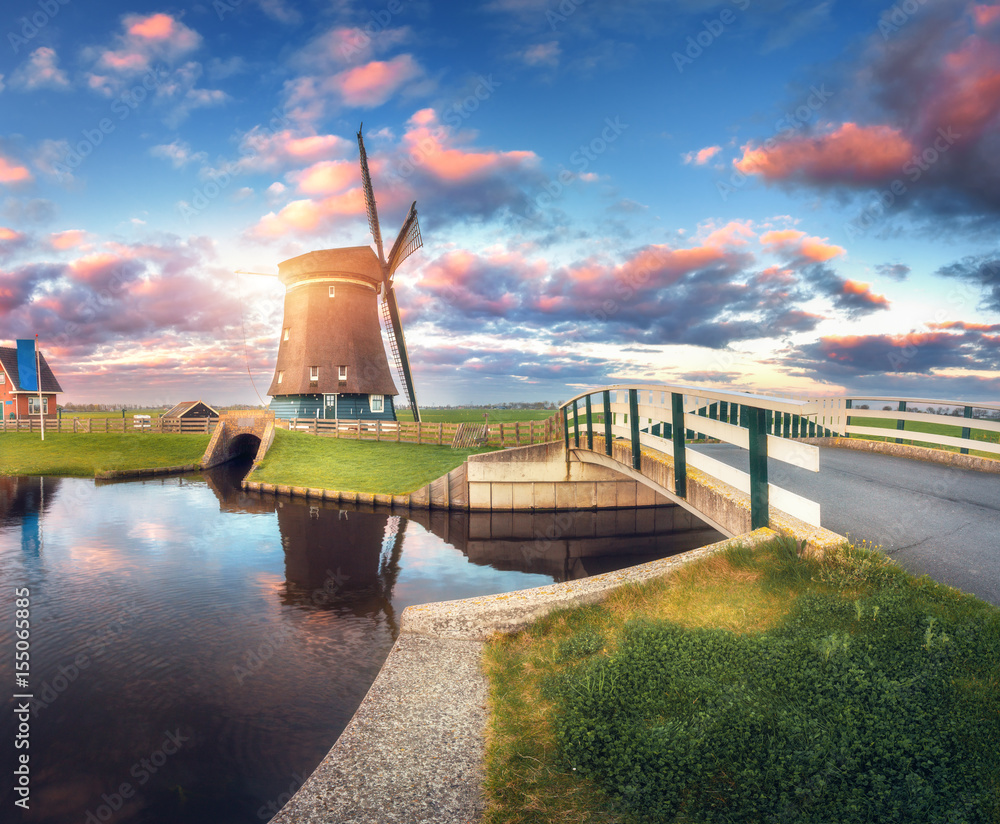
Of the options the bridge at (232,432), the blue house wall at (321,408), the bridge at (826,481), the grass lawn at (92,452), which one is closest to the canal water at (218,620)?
the bridge at (826,481)

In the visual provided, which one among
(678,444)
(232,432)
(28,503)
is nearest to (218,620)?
(678,444)

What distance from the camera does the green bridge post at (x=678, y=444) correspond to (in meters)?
7.81

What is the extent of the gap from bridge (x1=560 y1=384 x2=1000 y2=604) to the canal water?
5.40 metres

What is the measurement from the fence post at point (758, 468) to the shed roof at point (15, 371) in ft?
192

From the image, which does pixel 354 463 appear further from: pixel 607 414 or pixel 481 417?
pixel 481 417

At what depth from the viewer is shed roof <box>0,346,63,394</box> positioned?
153 ft

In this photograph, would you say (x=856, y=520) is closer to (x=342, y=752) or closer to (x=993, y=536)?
(x=993, y=536)

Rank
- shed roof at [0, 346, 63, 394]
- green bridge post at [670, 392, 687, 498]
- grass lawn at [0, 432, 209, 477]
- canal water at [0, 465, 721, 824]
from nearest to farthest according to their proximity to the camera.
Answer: canal water at [0, 465, 721, 824] < green bridge post at [670, 392, 687, 498] < grass lawn at [0, 432, 209, 477] < shed roof at [0, 346, 63, 394]

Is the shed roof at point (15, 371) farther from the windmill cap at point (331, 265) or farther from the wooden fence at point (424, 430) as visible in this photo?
the wooden fence at point (424, 430)

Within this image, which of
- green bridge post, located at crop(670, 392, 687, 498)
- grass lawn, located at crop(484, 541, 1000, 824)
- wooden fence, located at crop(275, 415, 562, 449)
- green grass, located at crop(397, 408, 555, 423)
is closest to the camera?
grass lawn, located at crop(484, 541, 1000, 824)

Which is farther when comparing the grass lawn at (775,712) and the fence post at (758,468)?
the fence post at (758,468)

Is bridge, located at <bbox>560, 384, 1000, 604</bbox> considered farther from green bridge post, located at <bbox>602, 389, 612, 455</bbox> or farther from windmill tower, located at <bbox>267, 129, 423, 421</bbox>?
windmill tower, located at <bbox>267, 129, 423, 421</bbox>

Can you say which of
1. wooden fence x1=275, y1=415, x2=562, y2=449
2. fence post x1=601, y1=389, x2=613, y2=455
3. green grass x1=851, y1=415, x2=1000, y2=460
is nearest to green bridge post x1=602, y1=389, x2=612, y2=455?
fence post x1=601, y1=389, x2=613, y2=455

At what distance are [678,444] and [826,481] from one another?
3091mm
